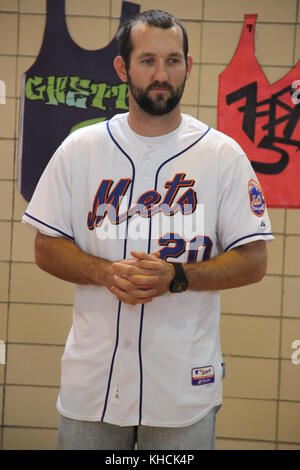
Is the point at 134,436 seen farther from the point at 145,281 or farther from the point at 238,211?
the point at 238,211

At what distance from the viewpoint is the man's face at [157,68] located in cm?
163

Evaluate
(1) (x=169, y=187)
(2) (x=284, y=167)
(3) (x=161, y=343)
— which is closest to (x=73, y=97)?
(2) (x=284, y=167)

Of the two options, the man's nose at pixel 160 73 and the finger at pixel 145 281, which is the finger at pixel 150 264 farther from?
the man's nose at pixel 160 73

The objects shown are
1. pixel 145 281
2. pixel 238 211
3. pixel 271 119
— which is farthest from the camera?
pixel 271 119

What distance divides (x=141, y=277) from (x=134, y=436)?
1.47ft

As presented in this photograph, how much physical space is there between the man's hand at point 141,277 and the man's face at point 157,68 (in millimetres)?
409

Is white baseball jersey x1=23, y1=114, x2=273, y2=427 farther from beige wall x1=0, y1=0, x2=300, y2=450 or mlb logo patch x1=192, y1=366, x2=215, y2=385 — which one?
beige wall x1=0, y1=0, x2=300, y2=450

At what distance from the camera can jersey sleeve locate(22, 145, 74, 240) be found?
1.70 meters

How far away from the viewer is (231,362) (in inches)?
116

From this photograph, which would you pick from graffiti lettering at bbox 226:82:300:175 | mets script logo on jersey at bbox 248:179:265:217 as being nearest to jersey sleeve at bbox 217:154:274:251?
mets script logo on jersey at bbox 248:179:265:217

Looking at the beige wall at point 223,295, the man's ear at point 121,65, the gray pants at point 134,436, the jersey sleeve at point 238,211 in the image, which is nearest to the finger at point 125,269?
the jersey sleeve at point 238,211

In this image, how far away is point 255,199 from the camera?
1.69 m

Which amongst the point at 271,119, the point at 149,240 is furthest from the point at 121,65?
the point at 271,119

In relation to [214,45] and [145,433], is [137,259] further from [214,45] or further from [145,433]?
[214,45]
